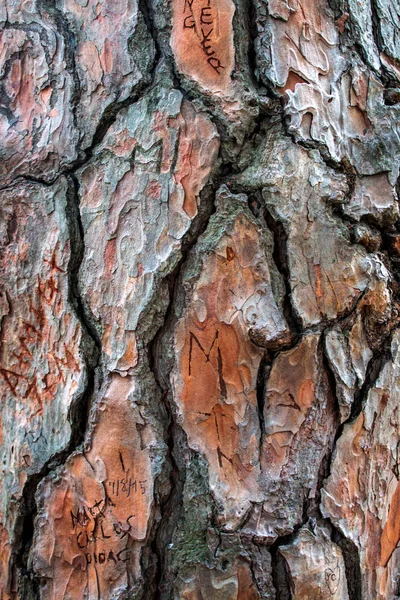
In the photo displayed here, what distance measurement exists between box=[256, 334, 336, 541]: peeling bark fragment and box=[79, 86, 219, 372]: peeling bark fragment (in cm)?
19

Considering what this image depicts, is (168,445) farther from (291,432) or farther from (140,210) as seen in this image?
(140,210)

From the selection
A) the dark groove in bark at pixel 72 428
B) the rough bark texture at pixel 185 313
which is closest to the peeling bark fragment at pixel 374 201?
the rough bark texture at pixel 185 313

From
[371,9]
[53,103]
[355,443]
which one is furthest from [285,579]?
[371,9]

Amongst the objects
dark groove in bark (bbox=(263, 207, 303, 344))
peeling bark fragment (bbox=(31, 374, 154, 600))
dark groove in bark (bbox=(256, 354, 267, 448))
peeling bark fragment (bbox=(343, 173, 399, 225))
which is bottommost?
peeling bark fragment (bbox=(31, 374, 154, 600))

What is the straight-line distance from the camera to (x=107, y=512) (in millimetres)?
753

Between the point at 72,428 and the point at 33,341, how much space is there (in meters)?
0.13

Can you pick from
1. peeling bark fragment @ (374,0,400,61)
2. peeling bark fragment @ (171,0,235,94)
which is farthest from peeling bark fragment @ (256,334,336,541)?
peeling bark fragment @ (374,0,400,61)

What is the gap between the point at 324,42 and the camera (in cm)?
83

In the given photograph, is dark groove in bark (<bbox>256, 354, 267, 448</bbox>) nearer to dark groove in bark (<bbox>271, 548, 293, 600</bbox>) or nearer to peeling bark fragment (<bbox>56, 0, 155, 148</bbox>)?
dark groove in bark (<bbox>271, 548, 293, 600</bbox>)

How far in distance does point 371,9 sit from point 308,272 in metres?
0.44

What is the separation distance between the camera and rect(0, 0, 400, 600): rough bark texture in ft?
2.47

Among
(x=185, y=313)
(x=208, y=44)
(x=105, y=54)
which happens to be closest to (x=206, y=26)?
(x=208, y=44)

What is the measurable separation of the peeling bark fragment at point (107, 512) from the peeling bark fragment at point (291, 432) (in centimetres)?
16

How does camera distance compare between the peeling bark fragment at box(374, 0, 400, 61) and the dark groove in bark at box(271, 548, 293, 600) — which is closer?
the dark groove in bark at box(271, 548, 293, 600)
